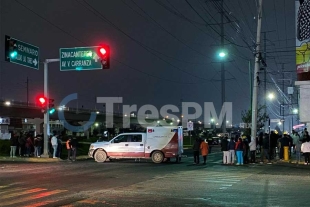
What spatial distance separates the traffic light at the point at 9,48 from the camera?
78.4 feet

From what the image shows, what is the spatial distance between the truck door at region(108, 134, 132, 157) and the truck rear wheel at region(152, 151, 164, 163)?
68.9 inches

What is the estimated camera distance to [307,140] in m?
24.6

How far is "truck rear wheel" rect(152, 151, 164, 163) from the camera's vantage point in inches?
1015

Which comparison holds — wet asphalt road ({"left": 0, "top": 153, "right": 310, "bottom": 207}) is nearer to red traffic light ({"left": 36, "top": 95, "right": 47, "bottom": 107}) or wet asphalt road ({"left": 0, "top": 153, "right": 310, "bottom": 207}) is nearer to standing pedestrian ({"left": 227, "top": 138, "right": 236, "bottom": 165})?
standing pedestrian ({"left": 227, "top": 138, "right": 236, "bottom": 165})

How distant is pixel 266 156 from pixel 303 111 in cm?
920

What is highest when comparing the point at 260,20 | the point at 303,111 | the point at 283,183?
the point at 260,20

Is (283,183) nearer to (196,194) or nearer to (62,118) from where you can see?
(196,194)

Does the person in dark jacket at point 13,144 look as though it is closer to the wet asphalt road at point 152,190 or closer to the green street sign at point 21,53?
the green street sign at point 21,53

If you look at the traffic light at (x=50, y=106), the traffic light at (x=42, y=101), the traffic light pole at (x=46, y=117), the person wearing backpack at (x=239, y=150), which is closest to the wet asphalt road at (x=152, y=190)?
the person wearing backpack at (x=239, y=150)

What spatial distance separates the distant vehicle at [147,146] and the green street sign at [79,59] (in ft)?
15.8

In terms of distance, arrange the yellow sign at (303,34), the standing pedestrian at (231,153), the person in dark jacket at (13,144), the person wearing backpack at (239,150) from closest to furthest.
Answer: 1. the person wearing backpack at (239,150)
2. the standing pedestrian at (231,153)
3. the person in dark jacket at (13,144)
4. the yellow sign at (303,34)

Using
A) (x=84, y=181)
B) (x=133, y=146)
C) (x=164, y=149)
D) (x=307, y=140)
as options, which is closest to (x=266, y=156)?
(x=307, y=140)

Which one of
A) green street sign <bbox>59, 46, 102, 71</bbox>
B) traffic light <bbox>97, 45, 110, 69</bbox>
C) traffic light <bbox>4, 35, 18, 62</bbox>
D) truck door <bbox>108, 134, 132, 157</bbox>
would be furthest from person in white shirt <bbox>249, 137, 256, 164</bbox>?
traffic light <bbox>4, 35, 18, 62</bbox>

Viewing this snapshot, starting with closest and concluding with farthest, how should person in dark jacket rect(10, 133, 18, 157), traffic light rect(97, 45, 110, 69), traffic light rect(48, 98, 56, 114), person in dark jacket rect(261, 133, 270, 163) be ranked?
1. traffic light rect(97, 45, 110, 69)
2. person in dark jacket rect(261, 133, 270, 163)
3. traffic light rect(48, 98, 56, 114)
4. person in dark jacket rect(10, 133, 18, 157)
